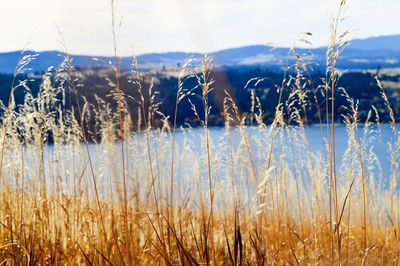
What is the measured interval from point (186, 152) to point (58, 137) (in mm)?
1639

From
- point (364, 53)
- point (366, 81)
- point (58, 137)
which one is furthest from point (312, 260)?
point (364, 53)

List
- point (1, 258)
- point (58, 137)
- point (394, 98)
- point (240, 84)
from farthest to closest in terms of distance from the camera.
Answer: point (394, 98) → point (240, 84) → point (58, 137) → point (1, 258)

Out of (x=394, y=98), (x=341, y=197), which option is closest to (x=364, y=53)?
(x=394, y=98)

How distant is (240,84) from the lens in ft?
148

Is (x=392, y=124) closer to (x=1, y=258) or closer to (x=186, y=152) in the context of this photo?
(x=1, y=258)

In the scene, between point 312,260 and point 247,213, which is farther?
point 247,213

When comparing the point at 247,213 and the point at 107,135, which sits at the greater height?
the point at 107,135

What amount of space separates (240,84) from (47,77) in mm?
42404

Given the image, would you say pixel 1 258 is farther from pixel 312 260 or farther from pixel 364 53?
pixel 364 53

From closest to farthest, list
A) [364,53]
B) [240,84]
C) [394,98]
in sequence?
1. [240,84]
2. [394,98]
3. [364,53]

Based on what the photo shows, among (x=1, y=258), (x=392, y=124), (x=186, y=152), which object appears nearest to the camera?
(x=1, y=258)

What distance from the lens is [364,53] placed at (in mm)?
169000

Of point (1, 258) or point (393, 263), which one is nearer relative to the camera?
point (1, 258)

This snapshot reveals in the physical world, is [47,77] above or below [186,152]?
above
